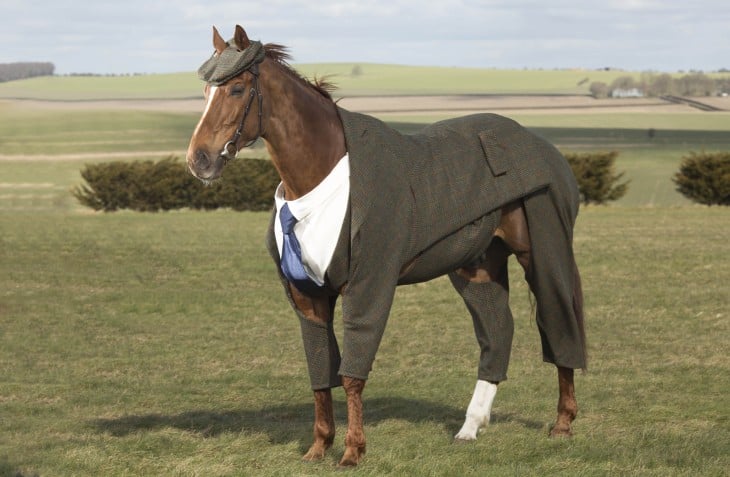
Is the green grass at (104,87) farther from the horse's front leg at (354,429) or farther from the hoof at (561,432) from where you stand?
the horse's front leg at (354,429)

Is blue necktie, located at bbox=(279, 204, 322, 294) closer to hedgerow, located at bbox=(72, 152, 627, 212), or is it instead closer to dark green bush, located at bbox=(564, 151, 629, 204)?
hedgerow, located at bbox=(72, 152, 627, 212)

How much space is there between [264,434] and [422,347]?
4.36 meters

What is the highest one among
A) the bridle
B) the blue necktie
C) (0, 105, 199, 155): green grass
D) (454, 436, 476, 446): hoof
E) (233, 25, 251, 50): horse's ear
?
(233, 25, 251, 50): horse's ear

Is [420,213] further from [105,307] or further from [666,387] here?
[105,307]

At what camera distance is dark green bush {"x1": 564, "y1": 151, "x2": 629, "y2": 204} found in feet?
102

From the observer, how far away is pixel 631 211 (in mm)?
28891

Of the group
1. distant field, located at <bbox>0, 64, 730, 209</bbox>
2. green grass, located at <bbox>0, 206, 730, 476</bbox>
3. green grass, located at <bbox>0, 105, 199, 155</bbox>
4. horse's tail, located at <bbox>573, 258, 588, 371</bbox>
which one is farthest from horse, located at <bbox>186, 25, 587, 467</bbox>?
green grass, located at <bbox>0, 105, 199, 155</bbox>

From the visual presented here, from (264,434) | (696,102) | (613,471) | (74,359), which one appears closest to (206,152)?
(264,434)

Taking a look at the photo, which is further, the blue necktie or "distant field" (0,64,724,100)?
"distant field" (0,64,724,100)

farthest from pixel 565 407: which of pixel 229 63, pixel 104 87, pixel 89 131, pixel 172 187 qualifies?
pixel 104 87

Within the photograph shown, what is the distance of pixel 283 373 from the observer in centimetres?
1019

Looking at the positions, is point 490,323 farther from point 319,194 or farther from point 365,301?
point 319,194

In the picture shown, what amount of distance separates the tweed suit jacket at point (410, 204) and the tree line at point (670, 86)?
94242 mm

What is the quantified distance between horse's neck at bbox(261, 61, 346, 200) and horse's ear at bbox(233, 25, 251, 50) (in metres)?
0.16
